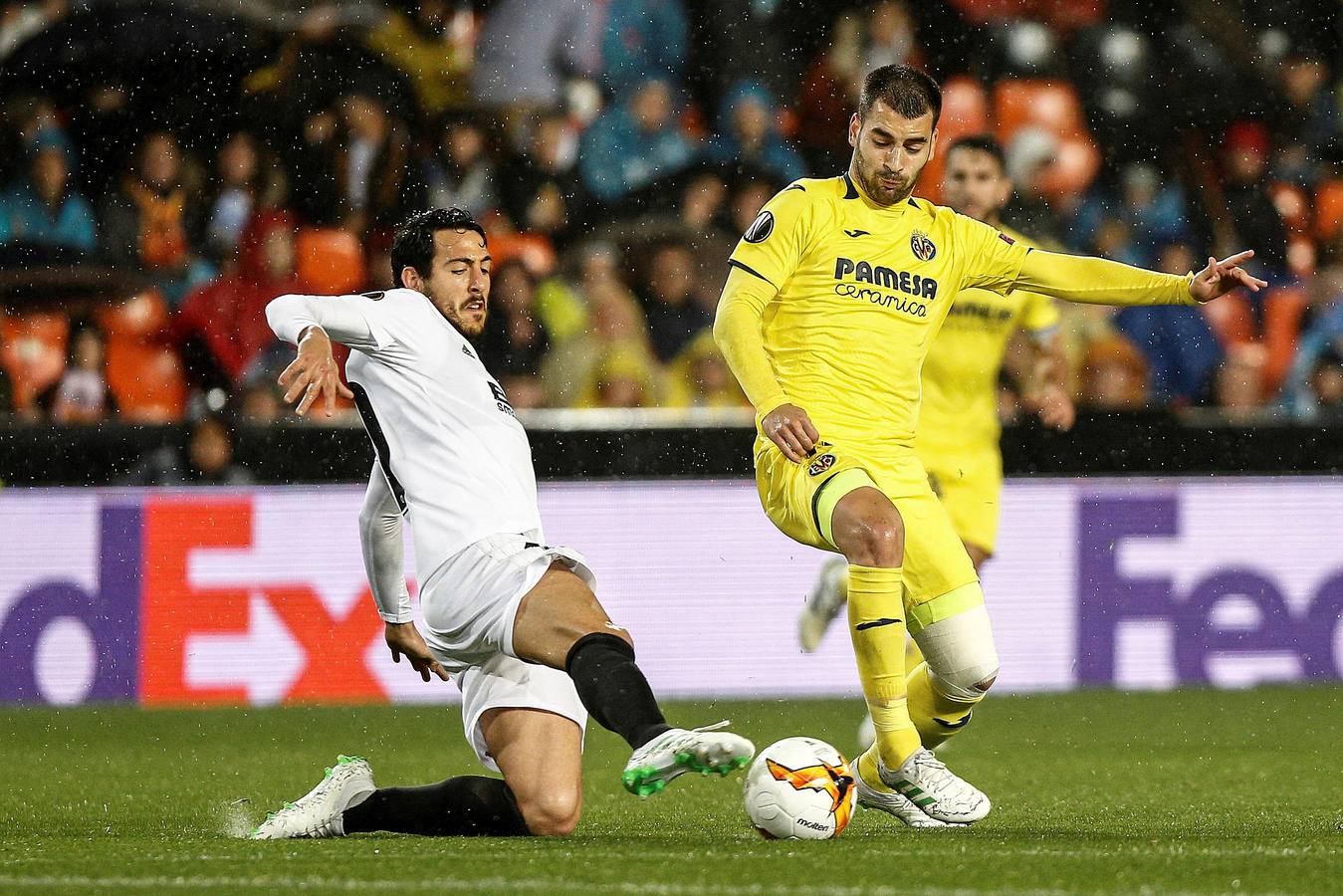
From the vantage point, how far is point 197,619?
29.0ft

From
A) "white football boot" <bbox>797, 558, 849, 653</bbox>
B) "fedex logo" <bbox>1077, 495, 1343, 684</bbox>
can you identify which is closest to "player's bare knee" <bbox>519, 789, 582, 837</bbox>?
"white football boot" <bbox>797, 558, 849, 653</bbox>

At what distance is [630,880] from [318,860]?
0.79 meters

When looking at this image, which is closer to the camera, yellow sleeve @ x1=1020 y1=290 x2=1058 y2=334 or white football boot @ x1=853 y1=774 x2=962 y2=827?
white football boot @ x1=853 y1=774 x2=962 y2=827

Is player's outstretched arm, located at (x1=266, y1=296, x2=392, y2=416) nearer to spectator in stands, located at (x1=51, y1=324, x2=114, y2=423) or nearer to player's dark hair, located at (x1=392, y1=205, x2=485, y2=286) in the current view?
player's dark hair, located at (x1=392, y1=205, x2=485, y2=286)

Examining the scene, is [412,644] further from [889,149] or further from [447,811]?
[889,149]

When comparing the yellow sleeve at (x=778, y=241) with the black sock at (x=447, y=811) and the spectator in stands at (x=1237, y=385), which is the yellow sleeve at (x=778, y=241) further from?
the spectator in stands at (x=1237, y=385)

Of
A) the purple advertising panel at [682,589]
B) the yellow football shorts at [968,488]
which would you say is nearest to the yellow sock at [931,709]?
the yellow football shorts at [968,488]

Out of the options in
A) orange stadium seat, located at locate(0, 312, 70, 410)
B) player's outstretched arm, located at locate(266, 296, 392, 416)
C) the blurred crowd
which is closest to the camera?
player's outstretched arm, located at locate(266, 296, 392, 416)

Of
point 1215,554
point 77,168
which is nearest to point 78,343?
point 77,168

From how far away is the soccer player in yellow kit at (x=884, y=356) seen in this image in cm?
502

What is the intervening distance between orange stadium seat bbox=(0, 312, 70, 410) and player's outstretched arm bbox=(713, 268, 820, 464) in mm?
5810

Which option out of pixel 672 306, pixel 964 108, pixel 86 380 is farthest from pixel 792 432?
pixel 964 108

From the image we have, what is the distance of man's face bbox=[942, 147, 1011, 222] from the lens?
275 inches

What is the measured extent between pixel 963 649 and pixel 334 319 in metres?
1.89
